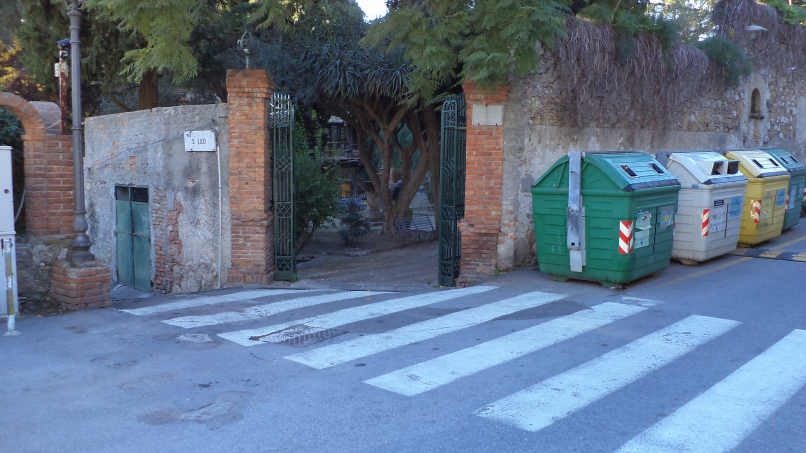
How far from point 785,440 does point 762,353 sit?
1980 millimetres

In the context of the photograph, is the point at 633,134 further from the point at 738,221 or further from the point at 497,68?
the point at 497,68

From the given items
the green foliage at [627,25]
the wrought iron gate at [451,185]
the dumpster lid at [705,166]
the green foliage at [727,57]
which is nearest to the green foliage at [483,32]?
the wrought iron gate at [451,185]

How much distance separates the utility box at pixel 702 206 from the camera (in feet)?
32.4

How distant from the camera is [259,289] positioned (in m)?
9.70

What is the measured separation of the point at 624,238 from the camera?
834cm

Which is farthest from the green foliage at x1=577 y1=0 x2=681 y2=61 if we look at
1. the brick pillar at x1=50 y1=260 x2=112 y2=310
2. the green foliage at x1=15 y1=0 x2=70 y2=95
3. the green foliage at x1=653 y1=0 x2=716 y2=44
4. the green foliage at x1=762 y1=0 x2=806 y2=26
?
the green foliage at x1=15 y1=0 x2=70 y2=95

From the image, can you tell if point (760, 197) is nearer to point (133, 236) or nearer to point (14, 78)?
point (133, 236)

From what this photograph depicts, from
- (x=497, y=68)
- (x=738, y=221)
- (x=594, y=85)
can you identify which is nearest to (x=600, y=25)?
(x=594, y=85)

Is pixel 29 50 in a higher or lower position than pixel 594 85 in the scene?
higher

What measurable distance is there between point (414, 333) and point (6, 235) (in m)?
4.37

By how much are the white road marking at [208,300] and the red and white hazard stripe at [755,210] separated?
24.9 feet

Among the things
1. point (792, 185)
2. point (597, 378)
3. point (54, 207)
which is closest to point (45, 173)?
point (54, 207)

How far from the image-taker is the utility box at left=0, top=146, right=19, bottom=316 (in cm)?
695

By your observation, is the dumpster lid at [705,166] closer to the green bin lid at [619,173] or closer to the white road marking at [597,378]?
the green bin lid at [619,173]
